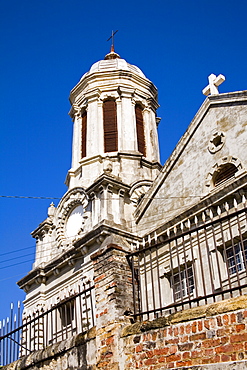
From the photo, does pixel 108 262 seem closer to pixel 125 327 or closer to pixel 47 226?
pixel 125 327

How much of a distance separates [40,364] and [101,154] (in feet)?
41.8

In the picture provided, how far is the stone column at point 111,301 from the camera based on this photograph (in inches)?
315

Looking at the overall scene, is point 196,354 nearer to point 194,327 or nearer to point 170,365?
point 194,327

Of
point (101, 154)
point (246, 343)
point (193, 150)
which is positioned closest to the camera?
point (246, 343)

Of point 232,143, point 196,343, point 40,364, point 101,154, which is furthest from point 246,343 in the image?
point 101,154

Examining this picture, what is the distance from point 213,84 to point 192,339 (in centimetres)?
1276

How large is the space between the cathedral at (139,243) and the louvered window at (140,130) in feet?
0.19

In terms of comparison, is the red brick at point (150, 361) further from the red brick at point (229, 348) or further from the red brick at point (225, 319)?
the red brick at point (225, 319)

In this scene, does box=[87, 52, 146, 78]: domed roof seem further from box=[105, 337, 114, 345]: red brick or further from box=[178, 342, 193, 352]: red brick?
box=[178, 342, 193, 352]: red brick

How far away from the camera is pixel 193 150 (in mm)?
17219

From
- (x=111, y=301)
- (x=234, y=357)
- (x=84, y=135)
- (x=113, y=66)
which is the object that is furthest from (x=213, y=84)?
(x=234, y=357)

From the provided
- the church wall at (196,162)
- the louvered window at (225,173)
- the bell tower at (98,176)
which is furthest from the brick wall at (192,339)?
the bell tower at (98,176)

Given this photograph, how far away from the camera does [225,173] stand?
15562 millimetres

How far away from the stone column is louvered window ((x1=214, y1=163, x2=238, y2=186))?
291 inches
